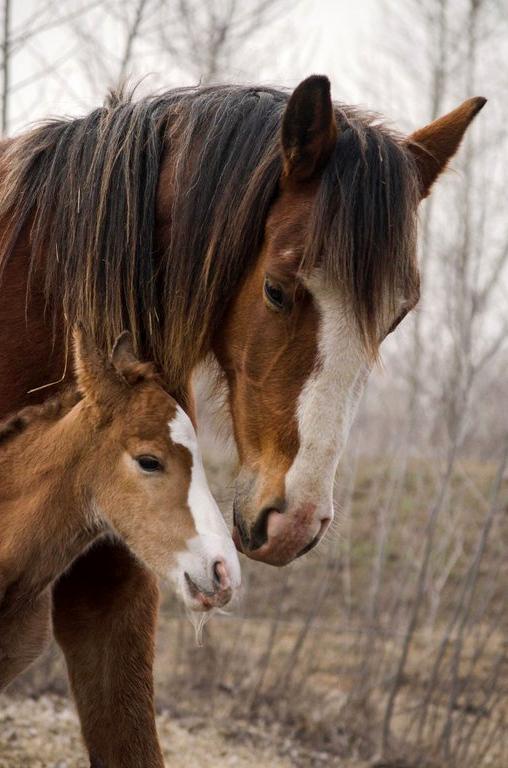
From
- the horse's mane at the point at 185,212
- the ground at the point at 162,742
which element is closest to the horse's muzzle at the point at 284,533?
the horse's mane at the point at 185,212

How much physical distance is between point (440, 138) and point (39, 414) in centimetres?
152

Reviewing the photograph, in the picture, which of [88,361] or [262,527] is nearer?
[262,527]

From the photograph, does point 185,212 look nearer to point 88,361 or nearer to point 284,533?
point 88,361

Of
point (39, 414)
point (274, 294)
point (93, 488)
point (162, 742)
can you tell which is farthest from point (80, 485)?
point (162, 742)

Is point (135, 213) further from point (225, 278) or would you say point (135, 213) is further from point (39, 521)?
point (39, 521)

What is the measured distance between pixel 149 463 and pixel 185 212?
751 mm

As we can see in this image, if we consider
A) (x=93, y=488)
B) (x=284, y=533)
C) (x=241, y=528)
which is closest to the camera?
(x=284, y=533)

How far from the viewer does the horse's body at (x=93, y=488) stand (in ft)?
9.50

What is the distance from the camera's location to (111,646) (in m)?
3.18

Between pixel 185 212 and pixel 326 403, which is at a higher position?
pixel 185 212

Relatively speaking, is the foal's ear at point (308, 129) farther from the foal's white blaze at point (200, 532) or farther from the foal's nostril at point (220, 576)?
the foal's nostril at point (220, 576)

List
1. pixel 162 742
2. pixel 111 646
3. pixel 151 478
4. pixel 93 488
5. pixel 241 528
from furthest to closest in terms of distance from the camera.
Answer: pixel 162 742 → pixel 111 646 → pixel 93 488 → pixel 151 478 → pixel 241 528

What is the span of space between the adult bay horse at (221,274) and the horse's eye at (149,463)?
250 millimetres

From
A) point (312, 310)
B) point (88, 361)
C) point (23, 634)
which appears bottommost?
point (23, 634)
